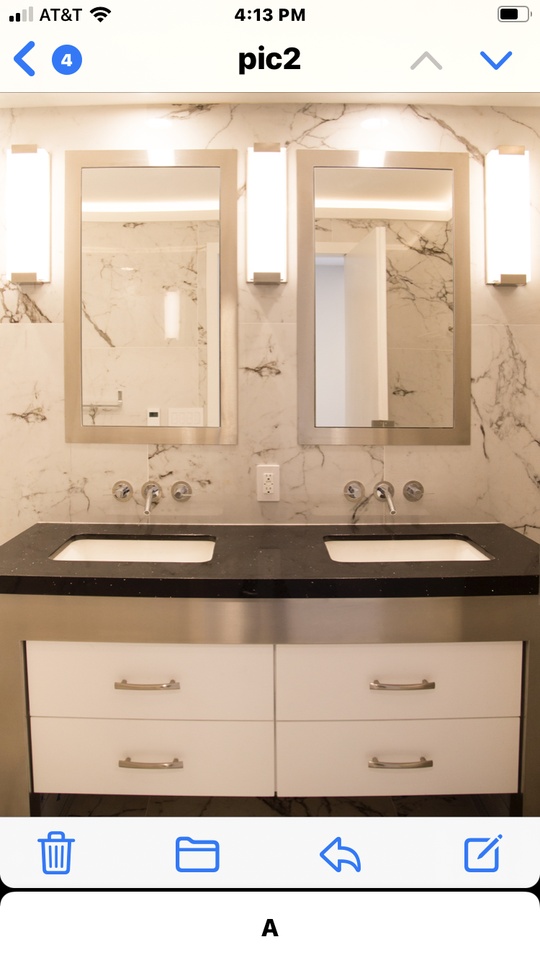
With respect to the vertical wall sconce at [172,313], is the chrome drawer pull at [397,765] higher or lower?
lower

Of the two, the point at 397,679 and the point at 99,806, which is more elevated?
the point at 397,679

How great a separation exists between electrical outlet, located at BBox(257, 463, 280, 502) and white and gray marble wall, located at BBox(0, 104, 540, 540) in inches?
0.9

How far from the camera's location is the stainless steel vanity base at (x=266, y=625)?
1.12m

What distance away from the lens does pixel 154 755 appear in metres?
1.15

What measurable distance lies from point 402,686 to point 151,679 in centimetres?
52

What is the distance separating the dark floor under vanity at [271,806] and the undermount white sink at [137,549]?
0.58 metres

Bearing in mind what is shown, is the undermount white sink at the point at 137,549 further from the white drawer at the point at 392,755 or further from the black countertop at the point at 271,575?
the white drawer at the point at 392,755

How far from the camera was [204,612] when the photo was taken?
1119 mm

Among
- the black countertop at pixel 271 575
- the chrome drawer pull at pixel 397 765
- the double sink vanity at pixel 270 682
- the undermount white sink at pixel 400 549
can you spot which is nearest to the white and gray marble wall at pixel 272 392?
the undermount white sink at pixel 400 549

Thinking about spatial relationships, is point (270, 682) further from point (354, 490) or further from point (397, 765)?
point (354, 490)
